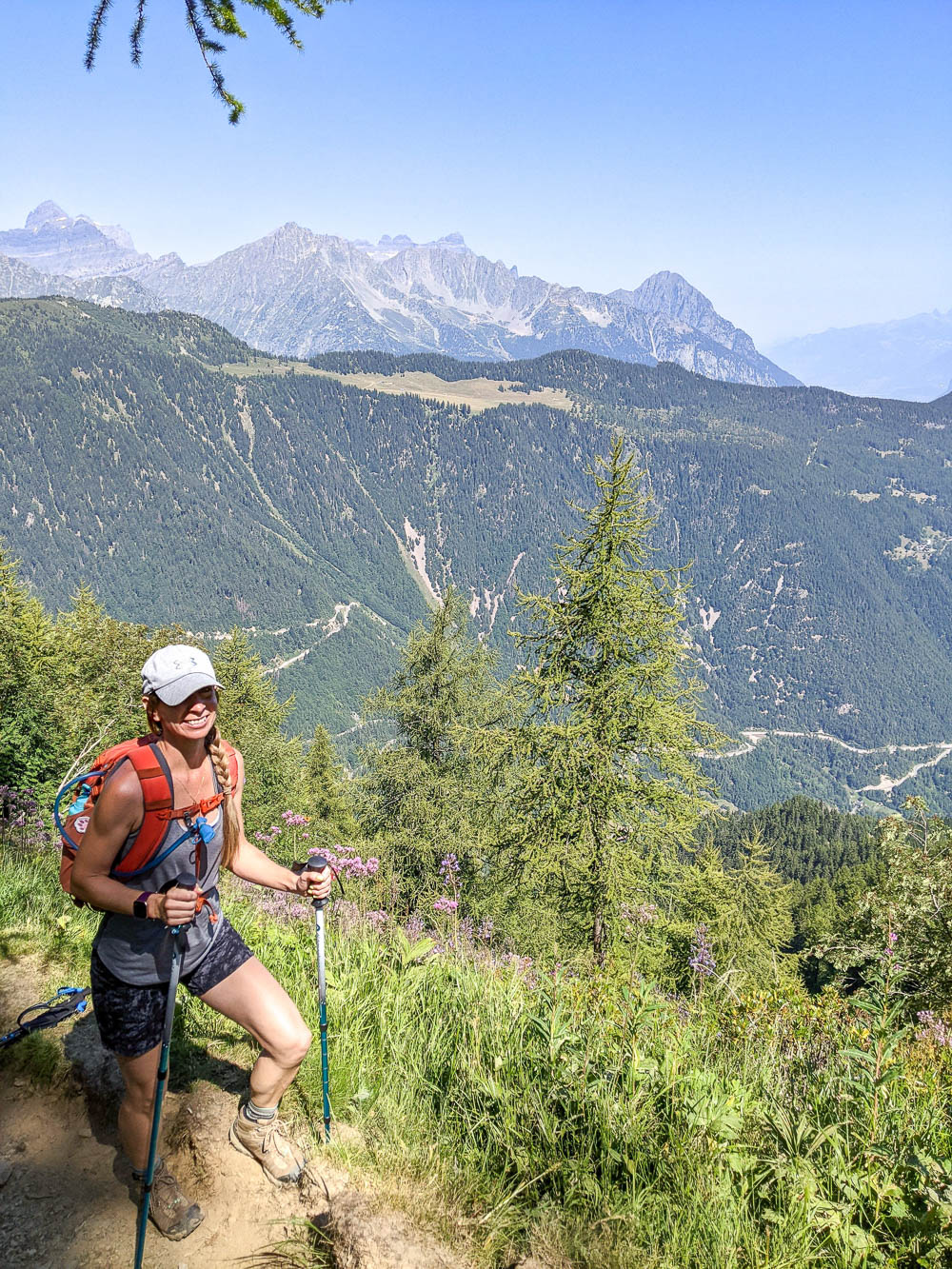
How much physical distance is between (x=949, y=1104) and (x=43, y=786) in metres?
19.1

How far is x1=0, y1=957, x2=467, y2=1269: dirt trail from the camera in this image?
2.48m

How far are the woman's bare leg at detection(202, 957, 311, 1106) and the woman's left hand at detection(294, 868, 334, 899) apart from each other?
0.42m

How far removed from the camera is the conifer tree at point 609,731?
9.91m

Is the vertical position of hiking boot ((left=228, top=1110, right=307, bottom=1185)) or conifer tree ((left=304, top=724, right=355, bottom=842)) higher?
hiking boot ((left=228, top=1110, right=307, bottom=1185))

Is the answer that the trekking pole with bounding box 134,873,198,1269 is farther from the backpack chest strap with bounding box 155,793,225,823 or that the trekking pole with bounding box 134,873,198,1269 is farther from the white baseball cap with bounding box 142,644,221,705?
the white baseball cap with bounding box 142,644,221,705

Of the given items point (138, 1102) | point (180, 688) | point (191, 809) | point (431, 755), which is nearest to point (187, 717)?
point (180, 688)

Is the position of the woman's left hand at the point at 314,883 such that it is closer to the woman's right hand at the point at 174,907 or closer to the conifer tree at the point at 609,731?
the woman's right hand at the point at 174,907

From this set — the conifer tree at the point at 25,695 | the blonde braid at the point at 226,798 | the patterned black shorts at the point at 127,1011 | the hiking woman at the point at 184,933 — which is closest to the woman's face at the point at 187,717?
the hiking woman at the point at 184,933

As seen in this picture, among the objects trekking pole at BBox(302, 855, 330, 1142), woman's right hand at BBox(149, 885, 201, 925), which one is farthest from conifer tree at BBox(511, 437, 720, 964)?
woman's right hand at BBox(149, 885, 201, 925)

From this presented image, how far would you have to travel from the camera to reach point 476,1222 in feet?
8.13

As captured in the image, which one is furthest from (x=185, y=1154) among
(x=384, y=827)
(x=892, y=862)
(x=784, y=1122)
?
(x=384, y=827)

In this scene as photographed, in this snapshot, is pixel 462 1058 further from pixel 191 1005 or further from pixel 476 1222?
pixel 191 1005

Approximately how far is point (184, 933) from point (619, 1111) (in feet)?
6.17

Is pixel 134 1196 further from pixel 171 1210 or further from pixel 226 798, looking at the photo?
pixel 226 798
